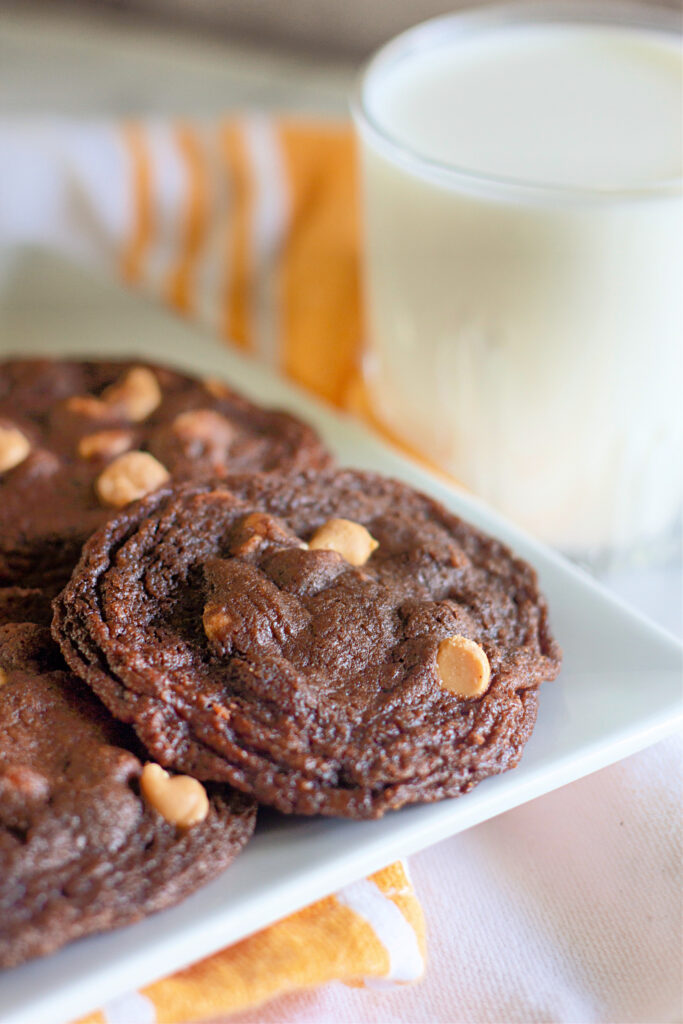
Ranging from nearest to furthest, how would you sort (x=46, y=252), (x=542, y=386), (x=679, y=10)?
(x=542, y=386), (x=46, y=252), (x=679, y=10)

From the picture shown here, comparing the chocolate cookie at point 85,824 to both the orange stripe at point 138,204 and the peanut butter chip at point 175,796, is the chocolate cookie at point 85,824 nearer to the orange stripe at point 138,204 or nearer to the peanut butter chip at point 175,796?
the peanut butter chip at point 175,796

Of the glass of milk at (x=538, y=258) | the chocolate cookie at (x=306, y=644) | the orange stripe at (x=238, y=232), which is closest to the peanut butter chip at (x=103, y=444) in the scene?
the chocolate cookie at (x=306, y=644)

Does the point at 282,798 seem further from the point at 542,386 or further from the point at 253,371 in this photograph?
the point at 253,371

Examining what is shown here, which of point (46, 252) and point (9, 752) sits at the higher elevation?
point (9, 752)

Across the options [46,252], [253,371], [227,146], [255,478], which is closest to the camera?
[255,478]

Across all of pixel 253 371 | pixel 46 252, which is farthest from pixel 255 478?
pixel 46 252

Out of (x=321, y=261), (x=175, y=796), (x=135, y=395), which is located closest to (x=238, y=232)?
(x=321, y=261)
